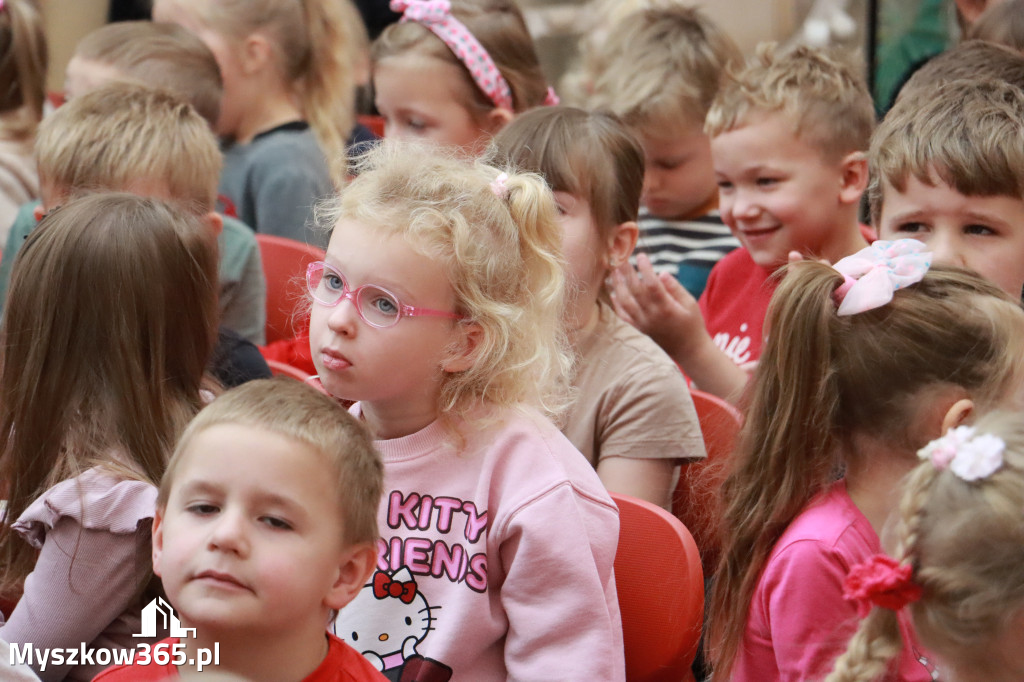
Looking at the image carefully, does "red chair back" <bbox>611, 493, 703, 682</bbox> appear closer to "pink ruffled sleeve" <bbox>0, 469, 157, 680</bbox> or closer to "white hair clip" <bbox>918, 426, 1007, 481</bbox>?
"white hair clip" <bbox>918, 426, 1007, 481</bbox>

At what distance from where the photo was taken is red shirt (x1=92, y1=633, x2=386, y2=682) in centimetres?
137

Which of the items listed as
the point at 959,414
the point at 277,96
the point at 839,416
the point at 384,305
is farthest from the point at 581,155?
the point at 277,96

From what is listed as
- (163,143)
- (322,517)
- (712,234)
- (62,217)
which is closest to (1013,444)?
(322,517)

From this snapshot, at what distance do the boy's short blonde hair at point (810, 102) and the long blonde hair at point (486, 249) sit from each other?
0.95m

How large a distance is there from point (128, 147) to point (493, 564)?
1.24 metres

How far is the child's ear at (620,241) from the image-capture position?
221 cm

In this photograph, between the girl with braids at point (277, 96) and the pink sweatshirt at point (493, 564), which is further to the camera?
the girl with braids at point (277, 96)

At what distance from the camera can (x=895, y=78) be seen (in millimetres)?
4574

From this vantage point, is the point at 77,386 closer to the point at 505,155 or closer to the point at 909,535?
the point at 505,155

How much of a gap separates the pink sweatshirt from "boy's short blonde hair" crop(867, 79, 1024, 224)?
2.92 ft

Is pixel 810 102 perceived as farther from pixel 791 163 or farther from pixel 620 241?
pixel 620 241

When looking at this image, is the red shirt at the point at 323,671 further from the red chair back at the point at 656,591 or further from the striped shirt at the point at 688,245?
the striped shirt at the point at 688,245

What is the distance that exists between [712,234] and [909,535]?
195 cm

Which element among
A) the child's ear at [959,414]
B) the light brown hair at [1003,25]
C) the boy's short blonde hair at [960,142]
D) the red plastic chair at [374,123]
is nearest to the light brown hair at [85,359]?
the child's ear at [959,414]
